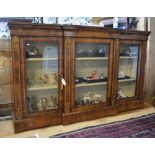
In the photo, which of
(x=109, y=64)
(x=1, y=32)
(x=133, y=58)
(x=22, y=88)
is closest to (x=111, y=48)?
(x=109, y=64)

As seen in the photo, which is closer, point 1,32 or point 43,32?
point 43,32

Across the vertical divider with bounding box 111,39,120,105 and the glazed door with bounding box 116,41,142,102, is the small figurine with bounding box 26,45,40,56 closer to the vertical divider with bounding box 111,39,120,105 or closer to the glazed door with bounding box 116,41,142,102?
the vertical divider with bounding box 111,39,120,105

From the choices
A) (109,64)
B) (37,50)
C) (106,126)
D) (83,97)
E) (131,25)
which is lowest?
(106,126)

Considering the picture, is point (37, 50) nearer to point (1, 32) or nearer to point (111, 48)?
point (1, 32)

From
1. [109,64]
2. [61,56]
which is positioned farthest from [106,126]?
[61,56]

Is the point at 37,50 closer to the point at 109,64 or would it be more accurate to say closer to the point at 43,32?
the point at 43,32

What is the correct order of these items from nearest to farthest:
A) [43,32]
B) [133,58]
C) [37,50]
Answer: [43,32]
[37,50]
[133,58]

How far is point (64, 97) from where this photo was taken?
1.84 metres

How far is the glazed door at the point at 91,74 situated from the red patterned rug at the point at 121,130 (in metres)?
0.28

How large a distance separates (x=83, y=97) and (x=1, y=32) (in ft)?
3.62

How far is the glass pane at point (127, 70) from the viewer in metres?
2.27

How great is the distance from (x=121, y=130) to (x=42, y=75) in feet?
3.10
